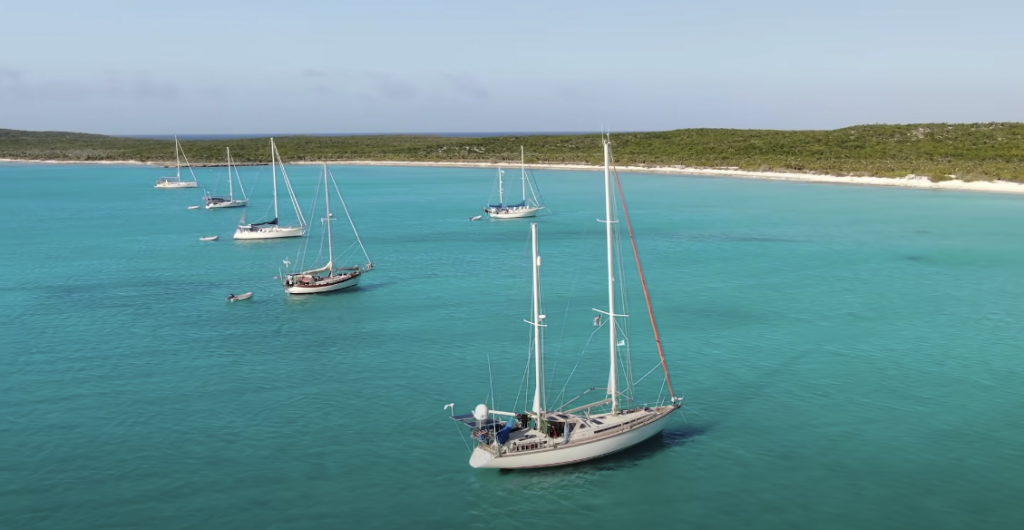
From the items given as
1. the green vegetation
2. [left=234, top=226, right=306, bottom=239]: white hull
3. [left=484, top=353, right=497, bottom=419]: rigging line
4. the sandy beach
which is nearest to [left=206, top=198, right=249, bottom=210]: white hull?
[left=234, top=226, right=306, bottom=239]: white hull

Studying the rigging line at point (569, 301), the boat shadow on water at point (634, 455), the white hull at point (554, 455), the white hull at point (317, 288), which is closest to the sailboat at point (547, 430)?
the white hull at point (554, 455)

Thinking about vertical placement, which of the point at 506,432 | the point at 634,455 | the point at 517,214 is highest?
the point at 517,214

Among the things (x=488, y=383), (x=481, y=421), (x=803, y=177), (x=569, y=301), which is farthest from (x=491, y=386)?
(x=803, y=177)

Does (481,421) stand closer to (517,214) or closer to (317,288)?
(317,288)

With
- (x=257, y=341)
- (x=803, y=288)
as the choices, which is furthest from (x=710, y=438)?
(x=803, y=288)

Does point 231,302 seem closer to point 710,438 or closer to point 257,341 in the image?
point 257,341

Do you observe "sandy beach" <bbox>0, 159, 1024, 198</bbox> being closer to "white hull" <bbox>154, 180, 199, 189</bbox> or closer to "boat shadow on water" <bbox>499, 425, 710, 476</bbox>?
"white hull" <bbox>154, 180, 199, 189</bbox>

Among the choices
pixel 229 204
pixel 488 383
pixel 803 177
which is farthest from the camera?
pixel 803 177
